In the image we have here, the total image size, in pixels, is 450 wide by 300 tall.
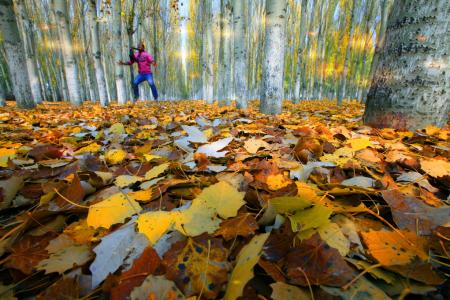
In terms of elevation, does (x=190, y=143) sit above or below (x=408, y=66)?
below

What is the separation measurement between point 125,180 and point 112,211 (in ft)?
0.88

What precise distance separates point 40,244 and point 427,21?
2.54 meters

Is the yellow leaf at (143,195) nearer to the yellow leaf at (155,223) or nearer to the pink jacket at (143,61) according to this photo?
the yellow leaf at (155,223)

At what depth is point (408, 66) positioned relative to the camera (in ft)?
5.88

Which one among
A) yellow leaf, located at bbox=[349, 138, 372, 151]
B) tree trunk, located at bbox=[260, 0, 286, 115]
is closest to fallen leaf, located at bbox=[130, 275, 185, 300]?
yellow leaf, located at bbox=[349, 138, 372, 151]

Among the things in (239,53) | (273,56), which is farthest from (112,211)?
(239,53)

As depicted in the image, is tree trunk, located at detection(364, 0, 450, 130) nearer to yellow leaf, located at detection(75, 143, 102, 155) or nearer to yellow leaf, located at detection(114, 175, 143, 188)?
yellow leaf, located at detection(114, 175, 143, 188)

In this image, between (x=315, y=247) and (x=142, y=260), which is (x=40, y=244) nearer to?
(x=142, y=260)

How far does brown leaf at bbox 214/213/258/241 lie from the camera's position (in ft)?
2.14

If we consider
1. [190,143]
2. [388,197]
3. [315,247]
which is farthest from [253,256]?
[190,143]

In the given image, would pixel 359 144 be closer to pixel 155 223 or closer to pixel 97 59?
pixel 155 223

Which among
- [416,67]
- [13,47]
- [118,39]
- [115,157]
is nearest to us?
[115,157]

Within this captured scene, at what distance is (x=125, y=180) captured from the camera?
40.4 inches

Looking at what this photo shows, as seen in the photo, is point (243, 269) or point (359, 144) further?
point (359, 144)
